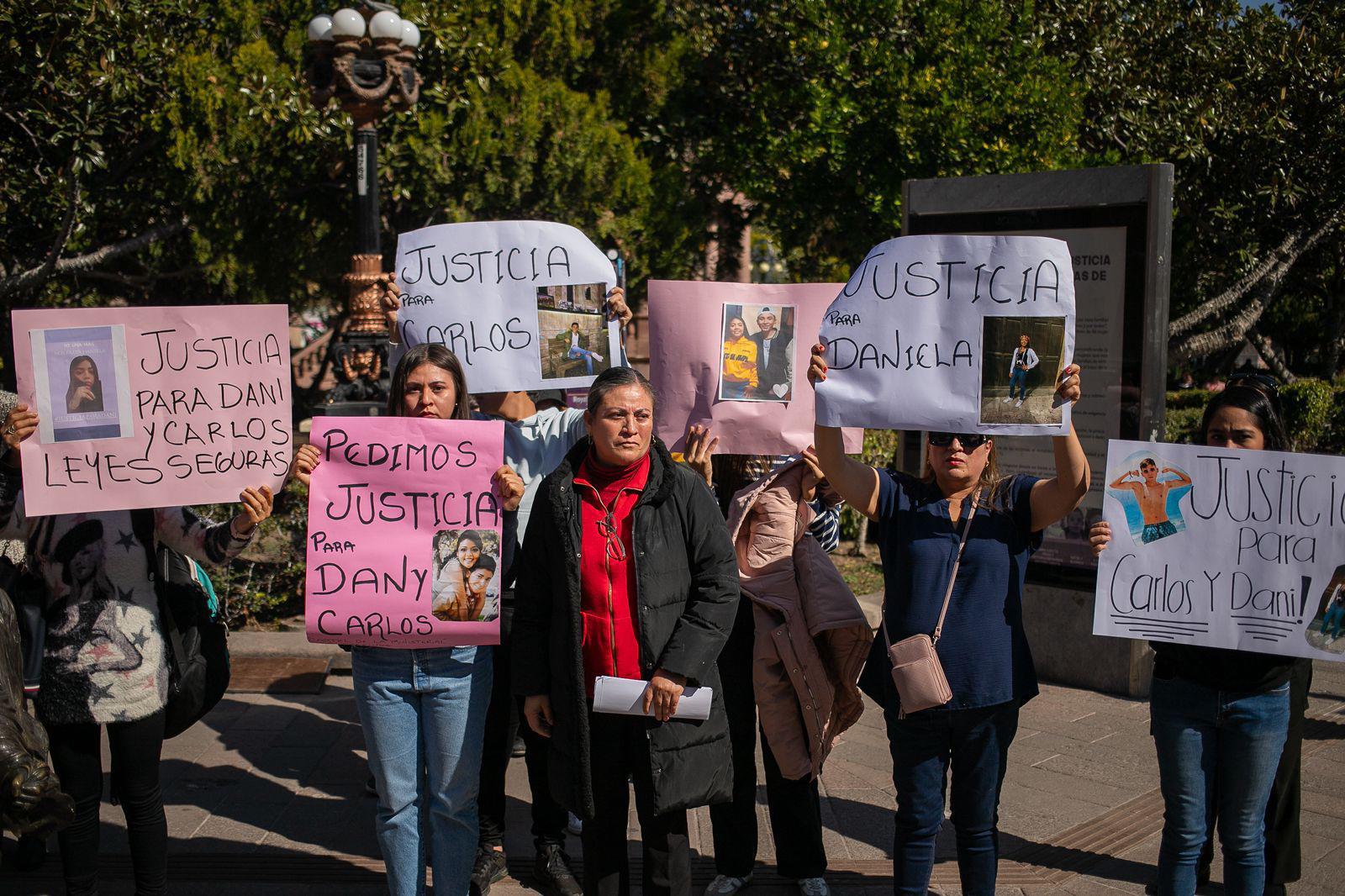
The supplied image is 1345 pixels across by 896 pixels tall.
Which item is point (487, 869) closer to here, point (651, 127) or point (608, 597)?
point (608, 597)

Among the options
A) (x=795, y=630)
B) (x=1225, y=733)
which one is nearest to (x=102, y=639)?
(x=795, y=630)

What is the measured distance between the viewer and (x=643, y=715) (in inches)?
134

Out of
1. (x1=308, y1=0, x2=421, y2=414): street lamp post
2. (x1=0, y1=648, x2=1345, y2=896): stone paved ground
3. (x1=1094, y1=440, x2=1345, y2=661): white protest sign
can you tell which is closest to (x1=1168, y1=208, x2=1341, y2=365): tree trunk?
(x1=0, y1=648, x2=1345, y2=896): stone paved ground

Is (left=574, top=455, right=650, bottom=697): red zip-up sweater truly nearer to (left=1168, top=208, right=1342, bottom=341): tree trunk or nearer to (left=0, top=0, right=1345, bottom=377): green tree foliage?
(left=0, top=0, right=1345, bottom=377): green tree foliage

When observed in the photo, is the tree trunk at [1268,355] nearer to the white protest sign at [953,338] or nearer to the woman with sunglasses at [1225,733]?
the woman with sunglasses at [1225,733]

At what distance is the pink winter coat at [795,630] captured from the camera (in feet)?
13.1

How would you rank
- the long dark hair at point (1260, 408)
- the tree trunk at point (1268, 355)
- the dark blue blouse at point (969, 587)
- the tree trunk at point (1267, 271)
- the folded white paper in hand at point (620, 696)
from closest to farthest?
1. the folded white paper in hand at point (620, 696)
2. the dark blue blouse at point (969, 587)
3. the long dark hair at point (1260, 408)
4. the tree trunk at point (1267, 271)
5. the tree trunk at point (1268, 355)

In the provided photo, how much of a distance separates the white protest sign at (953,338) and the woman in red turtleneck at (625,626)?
0.59 meters

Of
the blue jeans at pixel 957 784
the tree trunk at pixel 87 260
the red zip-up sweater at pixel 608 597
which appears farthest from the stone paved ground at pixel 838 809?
the tree trunk at pixel 87 260

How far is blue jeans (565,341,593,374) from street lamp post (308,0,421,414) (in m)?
4.93

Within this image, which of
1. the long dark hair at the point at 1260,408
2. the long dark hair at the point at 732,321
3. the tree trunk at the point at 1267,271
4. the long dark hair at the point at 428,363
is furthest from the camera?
the tree trunk at the point at 1267,271

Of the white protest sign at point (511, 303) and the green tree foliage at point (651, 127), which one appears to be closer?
the white protest sign at point (511, 303)

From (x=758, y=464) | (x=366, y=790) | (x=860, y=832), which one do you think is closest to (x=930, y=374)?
(x=758, y=464)

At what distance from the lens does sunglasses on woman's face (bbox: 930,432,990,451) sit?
359 cm
